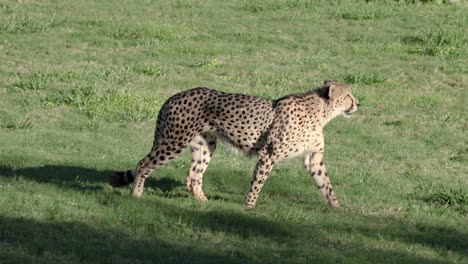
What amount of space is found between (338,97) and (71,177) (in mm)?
2764

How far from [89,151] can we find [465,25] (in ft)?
29.4

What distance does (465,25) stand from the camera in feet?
61.8

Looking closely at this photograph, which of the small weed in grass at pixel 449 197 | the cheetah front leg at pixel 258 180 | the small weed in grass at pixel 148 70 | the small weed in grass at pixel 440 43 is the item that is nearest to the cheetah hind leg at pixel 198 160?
the cheetah front leg at pixel 258 180

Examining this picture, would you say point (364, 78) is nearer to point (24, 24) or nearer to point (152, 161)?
point (24, 24)

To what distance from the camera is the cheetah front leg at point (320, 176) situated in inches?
412

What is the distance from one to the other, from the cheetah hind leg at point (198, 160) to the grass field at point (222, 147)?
0.19 metres

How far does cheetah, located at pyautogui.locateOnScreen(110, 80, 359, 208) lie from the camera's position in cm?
1012

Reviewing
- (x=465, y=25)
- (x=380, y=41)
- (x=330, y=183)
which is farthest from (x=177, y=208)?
(x=465, y=25)

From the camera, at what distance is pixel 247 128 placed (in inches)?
402

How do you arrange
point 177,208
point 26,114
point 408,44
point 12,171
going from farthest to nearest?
point 408,44 → point 26,114 → point 12,171 → point 177,208

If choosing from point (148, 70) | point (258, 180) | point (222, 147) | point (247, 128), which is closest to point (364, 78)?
point (148, 70)

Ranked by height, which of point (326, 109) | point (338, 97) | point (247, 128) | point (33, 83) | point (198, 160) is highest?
point (338, 97)

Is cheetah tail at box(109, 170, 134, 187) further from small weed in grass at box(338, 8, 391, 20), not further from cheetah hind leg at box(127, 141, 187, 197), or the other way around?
small weed in grass at box(338, 8, 391, 20)

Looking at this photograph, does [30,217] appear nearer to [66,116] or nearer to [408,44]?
[66,116]
